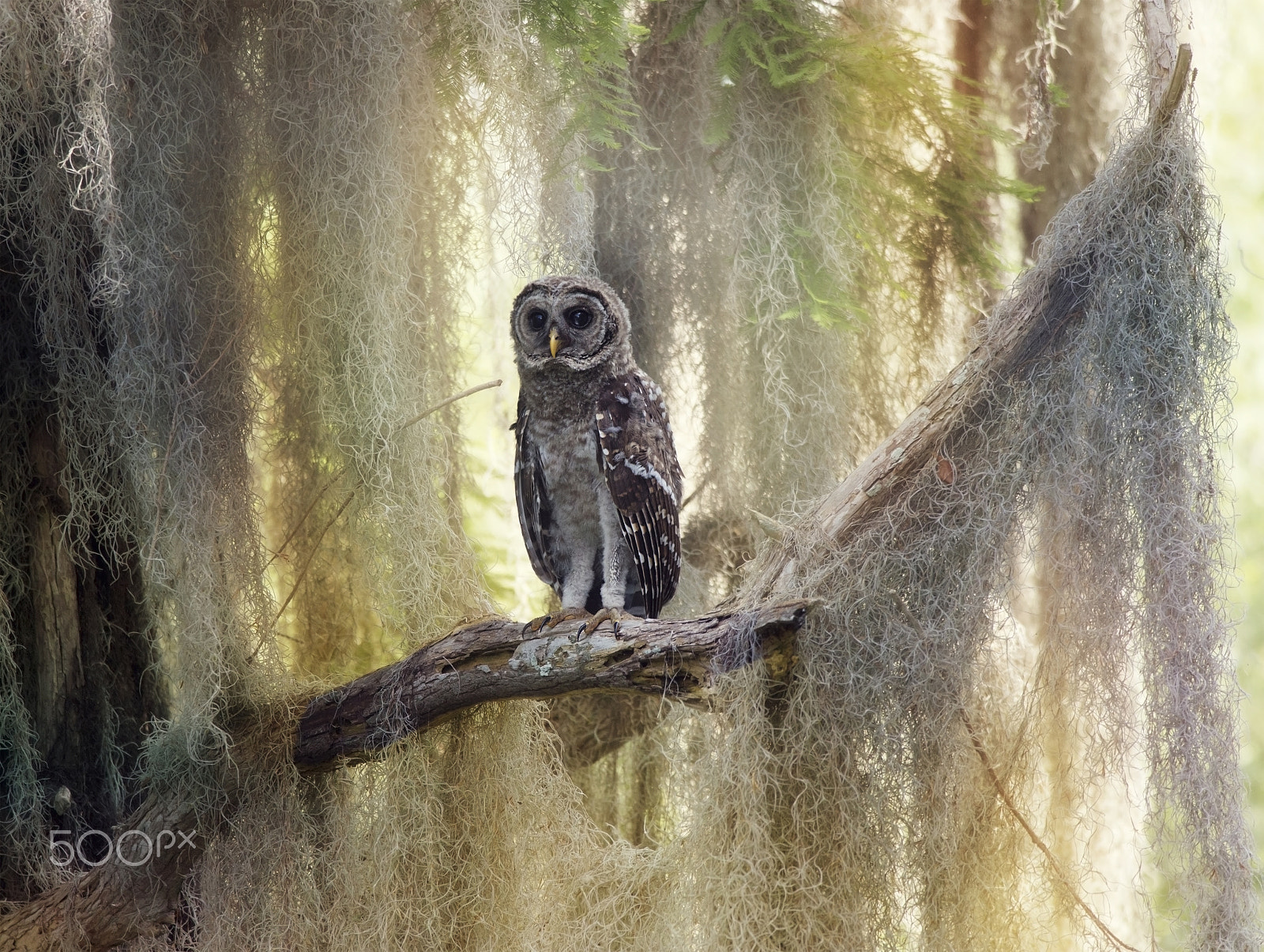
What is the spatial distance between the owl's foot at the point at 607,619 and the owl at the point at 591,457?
0.50 feet

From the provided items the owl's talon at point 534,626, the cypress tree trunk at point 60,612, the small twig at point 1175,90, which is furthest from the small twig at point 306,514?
the small twig at point 1175,90

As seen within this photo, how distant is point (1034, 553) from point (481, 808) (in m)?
1.40

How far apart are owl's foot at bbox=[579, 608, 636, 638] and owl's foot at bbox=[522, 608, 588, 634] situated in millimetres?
17

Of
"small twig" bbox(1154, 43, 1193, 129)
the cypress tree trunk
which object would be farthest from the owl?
"small twig" bbox(1154, 43, 1193, 129)

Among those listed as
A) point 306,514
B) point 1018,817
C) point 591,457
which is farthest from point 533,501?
point 1018,817

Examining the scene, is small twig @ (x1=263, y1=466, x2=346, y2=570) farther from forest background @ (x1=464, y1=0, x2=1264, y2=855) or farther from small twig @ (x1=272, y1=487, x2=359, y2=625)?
forest background @ (x1=464, y1=0, x2=1264, y2=855)

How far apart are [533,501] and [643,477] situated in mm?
352

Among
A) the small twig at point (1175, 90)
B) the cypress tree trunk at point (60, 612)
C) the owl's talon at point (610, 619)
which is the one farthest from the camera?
the cypress tree trunk at point (60, 612)

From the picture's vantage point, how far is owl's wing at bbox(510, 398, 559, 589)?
116 inches

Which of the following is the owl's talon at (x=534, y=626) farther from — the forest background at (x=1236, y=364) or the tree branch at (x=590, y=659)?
the forest background at (x=1236, y=364)

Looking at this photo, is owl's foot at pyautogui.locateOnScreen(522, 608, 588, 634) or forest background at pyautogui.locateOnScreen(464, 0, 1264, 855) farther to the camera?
forest background at pyautogui.locateOnScreen(464, 0, 1264, 855)

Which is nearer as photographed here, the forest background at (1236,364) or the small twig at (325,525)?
the small twig at (325,525)

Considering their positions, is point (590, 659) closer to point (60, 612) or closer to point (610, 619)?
point (610, 619)

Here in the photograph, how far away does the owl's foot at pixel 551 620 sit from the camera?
8.20ft
